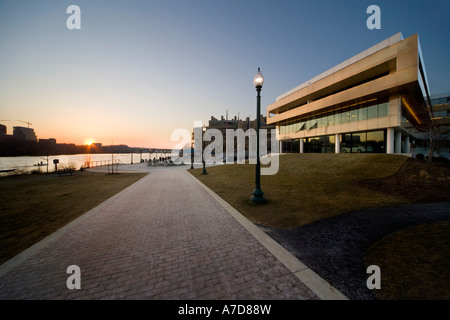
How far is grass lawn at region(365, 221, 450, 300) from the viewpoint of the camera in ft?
8.20

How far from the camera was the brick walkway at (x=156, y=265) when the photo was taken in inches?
104

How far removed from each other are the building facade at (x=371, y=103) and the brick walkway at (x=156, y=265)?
76.1ft

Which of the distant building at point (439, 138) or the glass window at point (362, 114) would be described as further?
the glass window at point (362, 114)

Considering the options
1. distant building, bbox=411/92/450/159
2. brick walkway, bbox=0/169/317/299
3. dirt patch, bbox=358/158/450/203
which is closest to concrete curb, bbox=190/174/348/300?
brick walkway, bbox=0/169/317/299

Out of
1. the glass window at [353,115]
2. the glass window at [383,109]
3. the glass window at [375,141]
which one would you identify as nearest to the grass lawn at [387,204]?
the glass window at [375,141]

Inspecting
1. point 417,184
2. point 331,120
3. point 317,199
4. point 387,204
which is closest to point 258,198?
point 317,199

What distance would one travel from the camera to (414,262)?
3.18 m

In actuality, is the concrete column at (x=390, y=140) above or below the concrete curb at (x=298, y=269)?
above

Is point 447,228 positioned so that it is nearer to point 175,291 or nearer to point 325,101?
point 175,291

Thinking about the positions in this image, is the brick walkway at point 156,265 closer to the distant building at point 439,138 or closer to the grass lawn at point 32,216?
the grass lawn at point 32,216

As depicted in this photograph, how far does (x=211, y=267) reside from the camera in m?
3.28

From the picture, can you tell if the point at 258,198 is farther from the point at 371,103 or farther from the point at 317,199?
the point at 371,103
